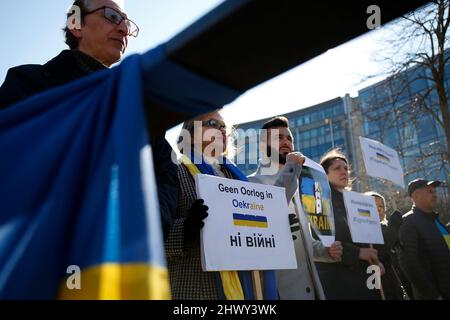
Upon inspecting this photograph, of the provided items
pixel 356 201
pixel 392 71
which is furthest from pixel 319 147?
pixel 356 201

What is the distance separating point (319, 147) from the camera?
38.6 meters

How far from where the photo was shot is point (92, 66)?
5.17ft

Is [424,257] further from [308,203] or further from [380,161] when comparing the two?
[308,203]

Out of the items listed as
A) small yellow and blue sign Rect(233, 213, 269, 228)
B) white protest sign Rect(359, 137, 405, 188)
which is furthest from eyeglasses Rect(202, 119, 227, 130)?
white protest sign Rect(359, 137, 405, 188)

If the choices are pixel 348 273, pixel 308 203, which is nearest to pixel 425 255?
pixel 348 273

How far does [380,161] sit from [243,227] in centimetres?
280

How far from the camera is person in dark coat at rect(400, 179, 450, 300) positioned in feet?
12.5

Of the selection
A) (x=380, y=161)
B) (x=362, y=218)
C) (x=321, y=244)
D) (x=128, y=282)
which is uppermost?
(x=380, y=161)

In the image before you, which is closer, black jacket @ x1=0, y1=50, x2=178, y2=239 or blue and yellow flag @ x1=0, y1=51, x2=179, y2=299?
blue and yellow flag @ x1=0, y1=51, x2=179, y2=299

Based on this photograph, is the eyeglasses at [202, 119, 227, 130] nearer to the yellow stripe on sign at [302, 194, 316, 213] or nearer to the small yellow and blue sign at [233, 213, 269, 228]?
the small yellow and blue sign at [233, 213, 269, 228]

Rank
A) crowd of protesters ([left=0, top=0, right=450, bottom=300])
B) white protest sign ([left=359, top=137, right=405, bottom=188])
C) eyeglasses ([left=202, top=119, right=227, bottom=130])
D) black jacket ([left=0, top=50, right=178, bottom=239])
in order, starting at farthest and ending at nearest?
white protest sign ([left=359, top=137, right=405, bottom=188])
eyeglasses ([left=202, top=119, right=227, bottom=130])
crowd of protesters ([left=0, top=0, right=450, bottom=300])
black jacket ([left=0, top=50, right=178, bottom=239])

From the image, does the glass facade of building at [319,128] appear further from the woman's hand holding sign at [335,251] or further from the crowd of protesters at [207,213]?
the woman's hand holding sign at [335,251]
